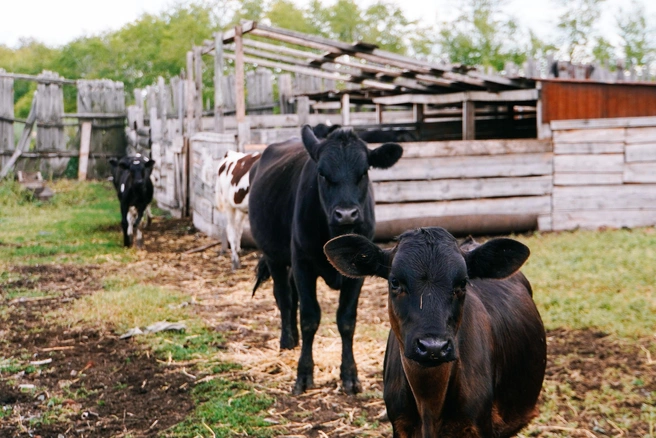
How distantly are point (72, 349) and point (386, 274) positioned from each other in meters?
4.55

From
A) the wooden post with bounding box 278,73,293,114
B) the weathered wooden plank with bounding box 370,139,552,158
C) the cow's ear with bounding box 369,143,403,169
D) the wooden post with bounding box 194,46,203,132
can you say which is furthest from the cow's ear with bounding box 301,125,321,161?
the wooden post with bounding box 278,73,293,114

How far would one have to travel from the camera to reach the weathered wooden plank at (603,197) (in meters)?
13.5

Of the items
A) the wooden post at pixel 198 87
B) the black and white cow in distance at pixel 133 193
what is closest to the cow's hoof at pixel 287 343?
the black and white cow in distance at pixel 133 193

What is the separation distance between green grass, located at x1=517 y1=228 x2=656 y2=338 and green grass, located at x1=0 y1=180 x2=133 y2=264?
249 inches

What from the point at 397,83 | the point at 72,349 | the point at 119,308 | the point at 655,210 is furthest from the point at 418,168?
the point at 72,349

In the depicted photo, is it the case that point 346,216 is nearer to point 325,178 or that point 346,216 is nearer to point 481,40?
point 325,178

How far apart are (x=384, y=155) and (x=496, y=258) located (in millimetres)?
2846

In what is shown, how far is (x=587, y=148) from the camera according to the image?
13570 mm

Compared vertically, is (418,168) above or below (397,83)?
below

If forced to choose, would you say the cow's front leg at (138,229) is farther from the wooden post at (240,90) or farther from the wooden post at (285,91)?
the wooden post at (285,91)

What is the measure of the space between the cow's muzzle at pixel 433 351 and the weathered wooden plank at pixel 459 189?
9.70m

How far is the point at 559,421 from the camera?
551 centimetres

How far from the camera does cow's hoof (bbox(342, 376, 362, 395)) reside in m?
6.34

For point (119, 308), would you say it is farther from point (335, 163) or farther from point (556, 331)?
point (556, 331)
